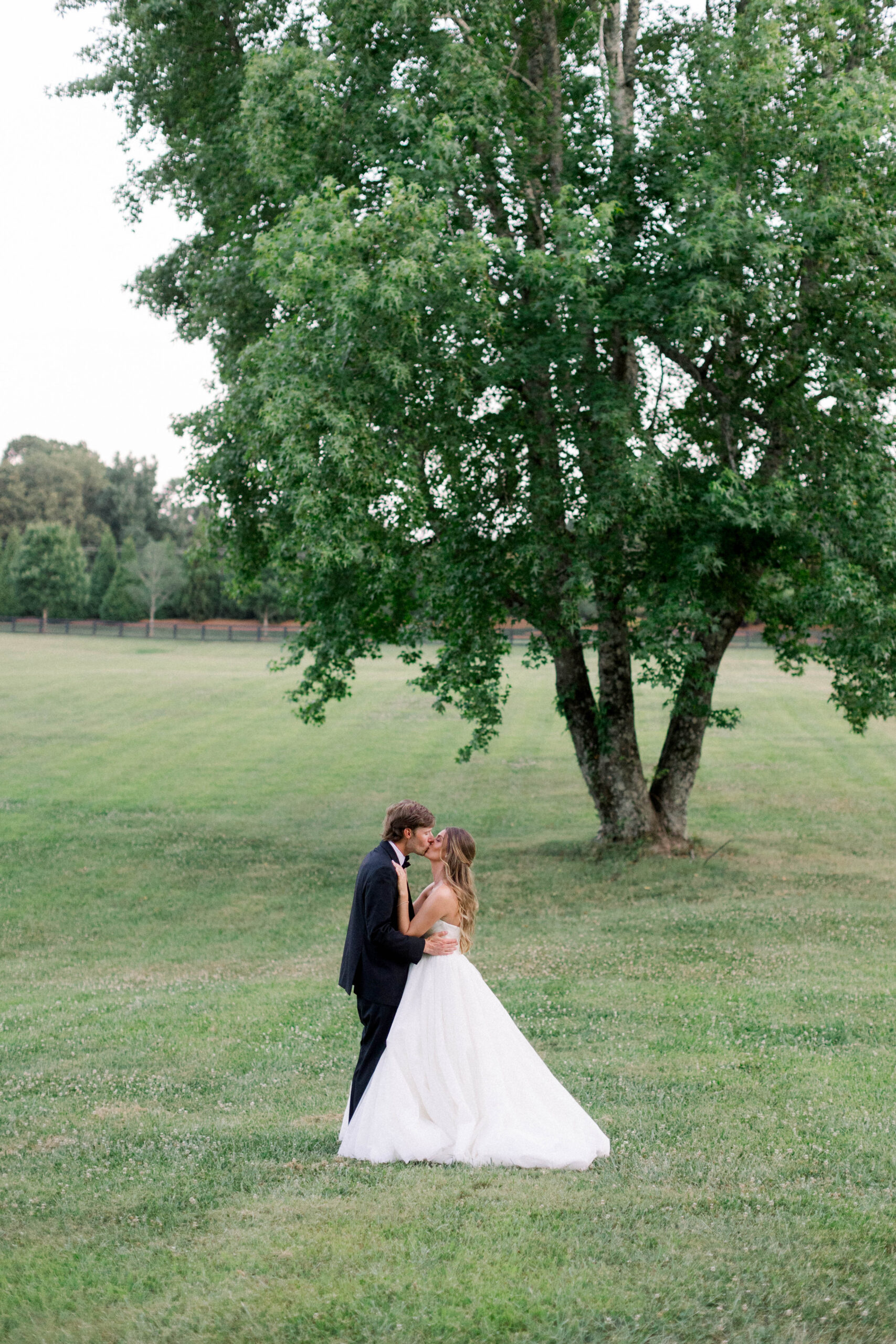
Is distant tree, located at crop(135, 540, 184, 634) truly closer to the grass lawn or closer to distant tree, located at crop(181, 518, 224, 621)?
distant tree, located at crop(181, 518, 224, 621)

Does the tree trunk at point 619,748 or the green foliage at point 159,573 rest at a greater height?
the green foliage at point 159,573

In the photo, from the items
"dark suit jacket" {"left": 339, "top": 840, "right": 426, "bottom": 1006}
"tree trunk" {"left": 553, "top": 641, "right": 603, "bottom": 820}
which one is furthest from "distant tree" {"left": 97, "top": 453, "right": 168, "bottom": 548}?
"dark suit jacket" {"left": 339, "top": 840, "right": 426, "bottom": 1006}

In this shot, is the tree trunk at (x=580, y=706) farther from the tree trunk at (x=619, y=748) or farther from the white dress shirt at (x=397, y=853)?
the white dress shirt at (x=397, y=853)

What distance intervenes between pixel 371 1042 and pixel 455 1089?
62cm

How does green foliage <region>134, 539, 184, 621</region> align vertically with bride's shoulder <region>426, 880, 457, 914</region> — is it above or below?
above

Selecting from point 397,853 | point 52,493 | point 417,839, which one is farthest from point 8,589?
point 417,839

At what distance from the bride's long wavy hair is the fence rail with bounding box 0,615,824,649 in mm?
80112

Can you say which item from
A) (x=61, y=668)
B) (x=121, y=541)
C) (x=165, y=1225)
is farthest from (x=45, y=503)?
(x=165, y=1225)

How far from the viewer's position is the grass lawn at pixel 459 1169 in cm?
480

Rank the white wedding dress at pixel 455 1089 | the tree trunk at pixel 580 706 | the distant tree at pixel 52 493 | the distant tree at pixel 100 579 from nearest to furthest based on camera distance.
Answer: the white wedding dress at pixel 455 1089, the tree trunk at pixel 580 706, the distant tree at pixel 100 579, the distant tree at pixel 52 493

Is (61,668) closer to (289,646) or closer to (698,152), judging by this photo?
(289,646)

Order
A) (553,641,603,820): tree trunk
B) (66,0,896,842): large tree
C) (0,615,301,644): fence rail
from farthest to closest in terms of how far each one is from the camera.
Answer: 1. (0,615,301,644): fence rail
2. (553,641,603,820): tree trunk
3. (66,0,896,842): large tree

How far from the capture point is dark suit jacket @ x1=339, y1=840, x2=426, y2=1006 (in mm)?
6812

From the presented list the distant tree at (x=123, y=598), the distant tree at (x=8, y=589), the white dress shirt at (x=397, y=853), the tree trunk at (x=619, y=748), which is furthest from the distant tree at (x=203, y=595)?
the white dress shirt at (x=397, y=853)
